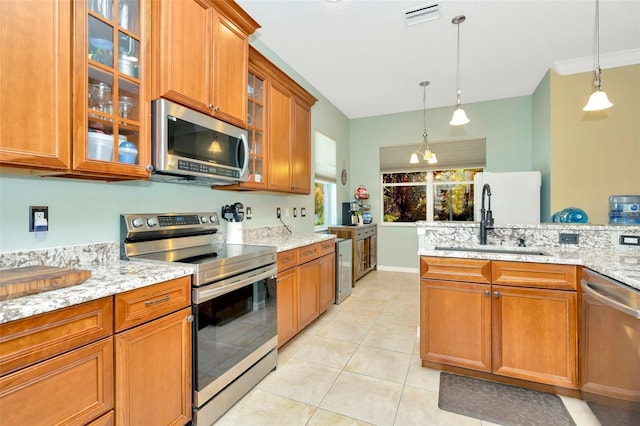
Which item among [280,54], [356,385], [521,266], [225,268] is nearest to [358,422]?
[356,385]

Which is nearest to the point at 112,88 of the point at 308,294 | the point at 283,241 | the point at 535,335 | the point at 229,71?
the point at 229,71

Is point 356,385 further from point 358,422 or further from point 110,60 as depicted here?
point 110,60

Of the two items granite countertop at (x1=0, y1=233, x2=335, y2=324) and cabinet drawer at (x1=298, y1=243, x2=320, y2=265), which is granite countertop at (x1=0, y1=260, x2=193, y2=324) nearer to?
granite countertop at (x1=0, y1=233, x2=335, y2=324)

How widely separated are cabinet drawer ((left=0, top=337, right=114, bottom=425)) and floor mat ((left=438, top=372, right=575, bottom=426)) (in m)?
1.85

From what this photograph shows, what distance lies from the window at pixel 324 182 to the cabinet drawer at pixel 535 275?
2.88 metres

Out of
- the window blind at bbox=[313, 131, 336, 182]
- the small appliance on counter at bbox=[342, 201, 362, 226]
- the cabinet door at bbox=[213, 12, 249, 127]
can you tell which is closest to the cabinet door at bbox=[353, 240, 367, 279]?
the small appliance on counter at bbox=[342, 201, 362, 226]

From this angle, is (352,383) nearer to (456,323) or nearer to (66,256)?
(456,323)

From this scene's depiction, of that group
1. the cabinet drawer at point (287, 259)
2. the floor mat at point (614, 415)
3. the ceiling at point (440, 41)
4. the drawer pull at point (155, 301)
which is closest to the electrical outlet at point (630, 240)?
the floor mat at point (614, 415)

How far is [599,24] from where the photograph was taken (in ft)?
9.65

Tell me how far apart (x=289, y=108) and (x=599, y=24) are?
317cm

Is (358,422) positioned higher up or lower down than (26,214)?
lower down

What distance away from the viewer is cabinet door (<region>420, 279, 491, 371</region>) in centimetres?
207

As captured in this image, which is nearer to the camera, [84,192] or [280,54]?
[84,192]

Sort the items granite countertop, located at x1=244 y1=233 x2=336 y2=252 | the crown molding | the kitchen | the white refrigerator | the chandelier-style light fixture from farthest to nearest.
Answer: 1. the chandelier-style light fixture
2. the white refrigerator
3. the crown molding
4. granite countertop, located at x1=244 y1=233 x2=336 y2=252
5. the kitchen
